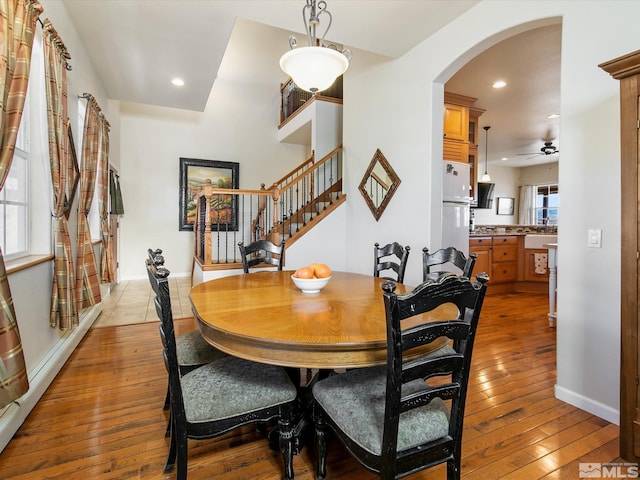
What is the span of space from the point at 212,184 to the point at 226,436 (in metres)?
5.69

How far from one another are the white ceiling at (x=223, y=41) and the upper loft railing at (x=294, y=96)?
202 centimetres

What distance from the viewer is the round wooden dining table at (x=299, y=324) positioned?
114cm

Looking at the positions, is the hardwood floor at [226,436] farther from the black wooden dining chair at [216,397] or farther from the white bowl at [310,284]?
the white bowl at [310,284]

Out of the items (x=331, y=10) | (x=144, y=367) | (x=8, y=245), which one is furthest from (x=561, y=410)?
(x=8, y=245)

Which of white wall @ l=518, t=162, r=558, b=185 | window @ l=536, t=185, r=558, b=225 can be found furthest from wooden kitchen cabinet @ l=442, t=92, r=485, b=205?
window @ l=536, t=185, r=558, b=225

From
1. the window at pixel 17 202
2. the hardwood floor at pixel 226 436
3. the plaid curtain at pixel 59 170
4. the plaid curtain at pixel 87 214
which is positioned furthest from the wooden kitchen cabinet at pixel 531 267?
the window at pixel 17 202

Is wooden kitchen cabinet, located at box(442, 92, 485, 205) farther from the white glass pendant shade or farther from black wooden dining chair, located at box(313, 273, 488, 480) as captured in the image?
black wooden dining chair, located at box(313, 273, 488, 480)

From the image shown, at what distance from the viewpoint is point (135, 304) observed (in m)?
4.51

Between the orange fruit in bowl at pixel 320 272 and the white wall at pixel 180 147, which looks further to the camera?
the white wall at pixel 180 147

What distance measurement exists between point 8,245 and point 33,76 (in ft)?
3.92

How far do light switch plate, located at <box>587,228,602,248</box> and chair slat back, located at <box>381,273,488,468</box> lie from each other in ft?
4.58

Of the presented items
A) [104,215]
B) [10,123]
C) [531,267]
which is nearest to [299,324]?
[10,123]

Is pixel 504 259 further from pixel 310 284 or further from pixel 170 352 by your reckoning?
pixel 170 352

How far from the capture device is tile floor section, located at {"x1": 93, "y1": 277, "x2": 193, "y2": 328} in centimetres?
384
